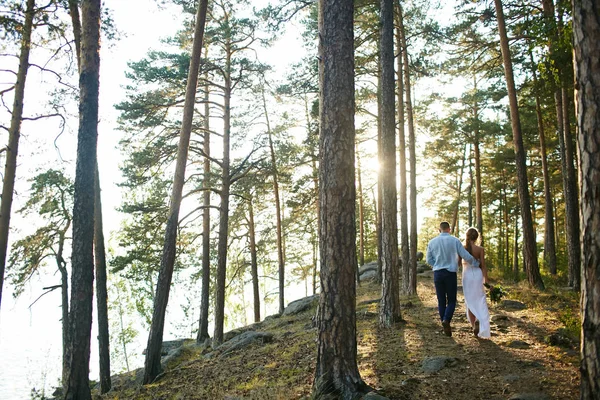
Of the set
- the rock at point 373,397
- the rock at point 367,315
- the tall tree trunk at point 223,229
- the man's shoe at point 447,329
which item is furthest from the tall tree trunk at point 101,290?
the rock at point 373,397

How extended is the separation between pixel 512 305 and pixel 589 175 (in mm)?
7782

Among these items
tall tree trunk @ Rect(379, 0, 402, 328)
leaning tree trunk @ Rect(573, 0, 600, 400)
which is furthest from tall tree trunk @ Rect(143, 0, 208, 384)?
leaning tree trunk @ Rect(573, 0, 600, 400)

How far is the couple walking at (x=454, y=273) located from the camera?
7434 mm

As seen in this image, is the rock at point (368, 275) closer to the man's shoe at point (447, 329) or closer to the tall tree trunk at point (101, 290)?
the tall tree trunk at point (101, 290)

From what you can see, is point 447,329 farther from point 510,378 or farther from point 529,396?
point 529,396

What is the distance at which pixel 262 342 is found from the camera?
11.5 meters

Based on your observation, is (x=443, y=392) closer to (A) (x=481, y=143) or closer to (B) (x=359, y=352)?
(B) (x=359, y=352)

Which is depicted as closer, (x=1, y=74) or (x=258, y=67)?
(x=1, y=74)

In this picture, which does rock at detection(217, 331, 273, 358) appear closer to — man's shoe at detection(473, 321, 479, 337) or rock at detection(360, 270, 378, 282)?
man's shoe at detection(473, 321, 479, 337)

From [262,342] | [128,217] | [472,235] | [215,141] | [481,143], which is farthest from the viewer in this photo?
[128,217]

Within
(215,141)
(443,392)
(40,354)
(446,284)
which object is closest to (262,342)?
(446,284)

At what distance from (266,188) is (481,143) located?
14623 mm

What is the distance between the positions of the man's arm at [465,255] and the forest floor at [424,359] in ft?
4.28

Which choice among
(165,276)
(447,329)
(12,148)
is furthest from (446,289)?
(12,148)
